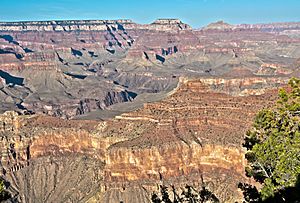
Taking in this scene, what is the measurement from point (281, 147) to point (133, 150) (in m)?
40.1

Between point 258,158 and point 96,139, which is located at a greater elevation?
point 258,158

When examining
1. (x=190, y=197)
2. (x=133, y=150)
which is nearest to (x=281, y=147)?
(x=190, y=197)

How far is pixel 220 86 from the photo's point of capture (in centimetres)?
13175

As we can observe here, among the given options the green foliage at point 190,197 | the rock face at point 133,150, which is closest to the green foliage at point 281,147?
the green foliage at point 190,197

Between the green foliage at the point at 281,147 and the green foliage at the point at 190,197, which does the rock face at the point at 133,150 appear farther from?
the green foliage at the point at 281,147

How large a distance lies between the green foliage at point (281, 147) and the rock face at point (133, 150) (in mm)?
29876

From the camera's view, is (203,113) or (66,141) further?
(66,141)

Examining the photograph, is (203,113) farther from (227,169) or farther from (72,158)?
(72,158)

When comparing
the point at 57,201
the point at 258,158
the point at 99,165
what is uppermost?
the point at 258,158

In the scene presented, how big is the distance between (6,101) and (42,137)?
4712 inches

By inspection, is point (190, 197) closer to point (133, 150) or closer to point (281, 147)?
point (281, 147)

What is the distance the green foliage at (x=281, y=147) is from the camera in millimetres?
27422

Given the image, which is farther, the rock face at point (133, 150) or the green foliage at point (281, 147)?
the rock face at point (133, 150)

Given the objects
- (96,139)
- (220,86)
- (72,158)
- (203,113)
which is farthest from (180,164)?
(220,86)
